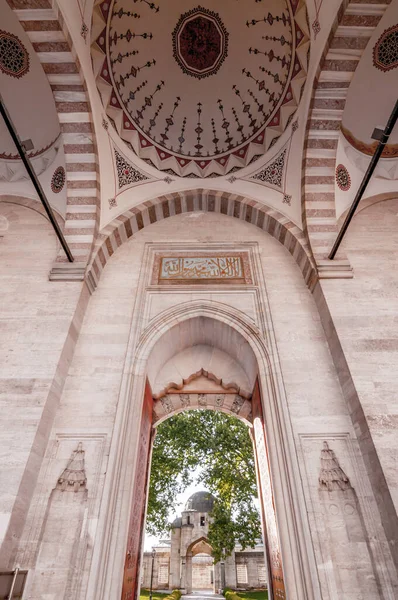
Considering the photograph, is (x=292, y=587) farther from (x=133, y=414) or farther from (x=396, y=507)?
(x=133, y=414)

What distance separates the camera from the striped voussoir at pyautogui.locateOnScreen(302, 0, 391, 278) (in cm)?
425

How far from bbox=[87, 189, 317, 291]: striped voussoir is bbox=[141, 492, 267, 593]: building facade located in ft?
38.8

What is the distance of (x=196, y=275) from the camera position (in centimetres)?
522

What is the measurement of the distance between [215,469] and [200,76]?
1013 cm

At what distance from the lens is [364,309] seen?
438 centimetres

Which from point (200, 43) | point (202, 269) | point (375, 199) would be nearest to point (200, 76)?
point (200, 43)

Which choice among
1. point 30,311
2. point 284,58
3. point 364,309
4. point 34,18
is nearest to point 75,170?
→ point 34,18

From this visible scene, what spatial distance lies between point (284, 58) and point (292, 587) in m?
6.78

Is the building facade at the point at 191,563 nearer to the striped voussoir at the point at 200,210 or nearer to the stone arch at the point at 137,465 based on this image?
the stone arch at the point at 137,465

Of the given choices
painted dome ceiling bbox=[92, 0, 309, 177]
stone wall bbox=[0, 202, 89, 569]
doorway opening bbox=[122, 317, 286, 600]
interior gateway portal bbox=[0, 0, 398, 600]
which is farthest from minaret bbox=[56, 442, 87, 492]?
painted dome ceiling bbox=[92, 0, 309, 177]

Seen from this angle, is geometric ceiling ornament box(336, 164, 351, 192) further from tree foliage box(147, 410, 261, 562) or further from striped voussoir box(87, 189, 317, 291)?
tree foliage box(147, 410, 261, 562)

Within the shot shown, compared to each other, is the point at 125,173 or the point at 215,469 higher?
the point at 125,173

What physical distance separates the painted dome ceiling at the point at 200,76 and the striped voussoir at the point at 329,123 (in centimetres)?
49

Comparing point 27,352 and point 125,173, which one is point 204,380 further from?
point 125,173
